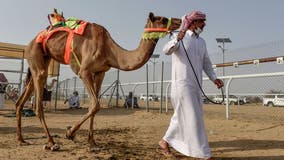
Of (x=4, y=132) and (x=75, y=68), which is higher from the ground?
(x=75, y=68)

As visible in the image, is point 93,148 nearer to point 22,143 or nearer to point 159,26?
point 22,143

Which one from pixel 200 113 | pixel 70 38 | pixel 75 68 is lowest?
pixel 200 113

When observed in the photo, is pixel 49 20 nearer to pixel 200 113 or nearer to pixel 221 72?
pixel 200 113

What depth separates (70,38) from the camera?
6.01m

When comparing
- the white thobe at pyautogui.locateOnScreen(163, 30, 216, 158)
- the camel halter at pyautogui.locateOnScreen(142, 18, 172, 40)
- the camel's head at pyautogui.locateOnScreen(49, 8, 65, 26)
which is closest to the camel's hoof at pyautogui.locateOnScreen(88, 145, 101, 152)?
the white thobe at pyautogui.locateOnScreen(163, 30, 216, 158)

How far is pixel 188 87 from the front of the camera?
4.59 m

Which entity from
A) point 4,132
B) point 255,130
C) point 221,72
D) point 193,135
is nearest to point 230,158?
point 193,135

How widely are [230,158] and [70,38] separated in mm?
3399

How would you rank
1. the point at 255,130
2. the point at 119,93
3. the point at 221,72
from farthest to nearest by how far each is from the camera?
the point at 119,93 → the point at 221,72 → the point at 255,130

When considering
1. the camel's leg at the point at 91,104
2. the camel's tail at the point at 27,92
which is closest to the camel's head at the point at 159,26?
the camel's leg at the point at 91,104

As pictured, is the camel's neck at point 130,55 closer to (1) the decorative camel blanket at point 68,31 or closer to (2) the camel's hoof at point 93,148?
(1) the decorative camel blanket at point 68,31

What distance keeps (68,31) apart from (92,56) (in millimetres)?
899

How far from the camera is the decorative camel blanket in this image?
5973mm

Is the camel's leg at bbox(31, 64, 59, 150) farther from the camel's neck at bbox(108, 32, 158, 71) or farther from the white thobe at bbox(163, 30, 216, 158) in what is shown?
the white thobe at bbox(163, 30, 216, 158)
